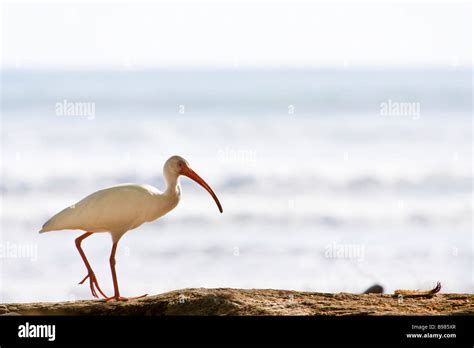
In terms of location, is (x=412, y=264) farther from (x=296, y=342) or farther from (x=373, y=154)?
(x=373, y=154)

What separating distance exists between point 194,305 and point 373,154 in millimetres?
21296

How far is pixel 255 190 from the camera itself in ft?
71.1

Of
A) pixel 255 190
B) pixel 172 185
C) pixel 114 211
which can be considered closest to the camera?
pixel 114 211

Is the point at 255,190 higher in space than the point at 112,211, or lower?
higher

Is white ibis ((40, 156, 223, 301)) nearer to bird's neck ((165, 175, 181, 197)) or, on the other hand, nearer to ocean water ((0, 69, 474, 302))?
bird's neck ((165, 175, 181, 197))

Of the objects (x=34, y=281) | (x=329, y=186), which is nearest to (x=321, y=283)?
(x=34, y=281)

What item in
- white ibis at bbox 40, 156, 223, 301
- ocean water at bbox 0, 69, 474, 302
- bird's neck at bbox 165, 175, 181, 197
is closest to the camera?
white ibis at bbox 40, 156, 223, 301

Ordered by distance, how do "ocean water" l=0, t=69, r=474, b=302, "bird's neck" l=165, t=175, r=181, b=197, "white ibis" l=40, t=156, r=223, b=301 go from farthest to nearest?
"ocean water" l=0, t=69, r=474, b=302
"bird's neck" l=165, t=175, r=181, b=197
"white ibis" l=40, t=156, r=223, b=301

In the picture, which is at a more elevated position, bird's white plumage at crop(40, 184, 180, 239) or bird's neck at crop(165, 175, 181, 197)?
bird's neck at crop(165, 175, 181, 197)

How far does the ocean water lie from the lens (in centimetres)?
1417

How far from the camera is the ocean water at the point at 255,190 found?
14172 mm

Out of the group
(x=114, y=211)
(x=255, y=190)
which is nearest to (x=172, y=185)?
(x=114, y=211)

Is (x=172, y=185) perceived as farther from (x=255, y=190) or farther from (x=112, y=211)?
(x=255, y=190)

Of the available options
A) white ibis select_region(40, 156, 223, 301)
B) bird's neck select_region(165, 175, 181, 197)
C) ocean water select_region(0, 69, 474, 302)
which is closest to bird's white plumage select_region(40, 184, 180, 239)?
white ibis select_region(40, 156, 223, 301)
